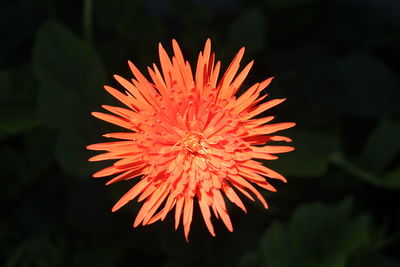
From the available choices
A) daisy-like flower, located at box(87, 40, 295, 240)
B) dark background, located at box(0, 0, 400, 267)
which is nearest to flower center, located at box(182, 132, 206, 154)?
daisy-like flower, located at box(87, 40, 295, 240)

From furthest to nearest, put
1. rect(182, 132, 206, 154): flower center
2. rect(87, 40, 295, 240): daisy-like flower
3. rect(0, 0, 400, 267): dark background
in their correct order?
rect(0, 0, 400, 267): dark background
rect(182, 132, 206, 154): flower center
rect(87, 40, 295, 240): daisy-like flower

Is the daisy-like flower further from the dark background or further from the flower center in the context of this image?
the dark background

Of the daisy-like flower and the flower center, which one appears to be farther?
the flower center

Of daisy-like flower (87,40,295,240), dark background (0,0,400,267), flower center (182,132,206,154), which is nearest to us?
daisy-like flower (87,40,295,240)

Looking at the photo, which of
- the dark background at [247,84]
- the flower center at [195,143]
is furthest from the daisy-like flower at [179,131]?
the dark background at [247,84]
